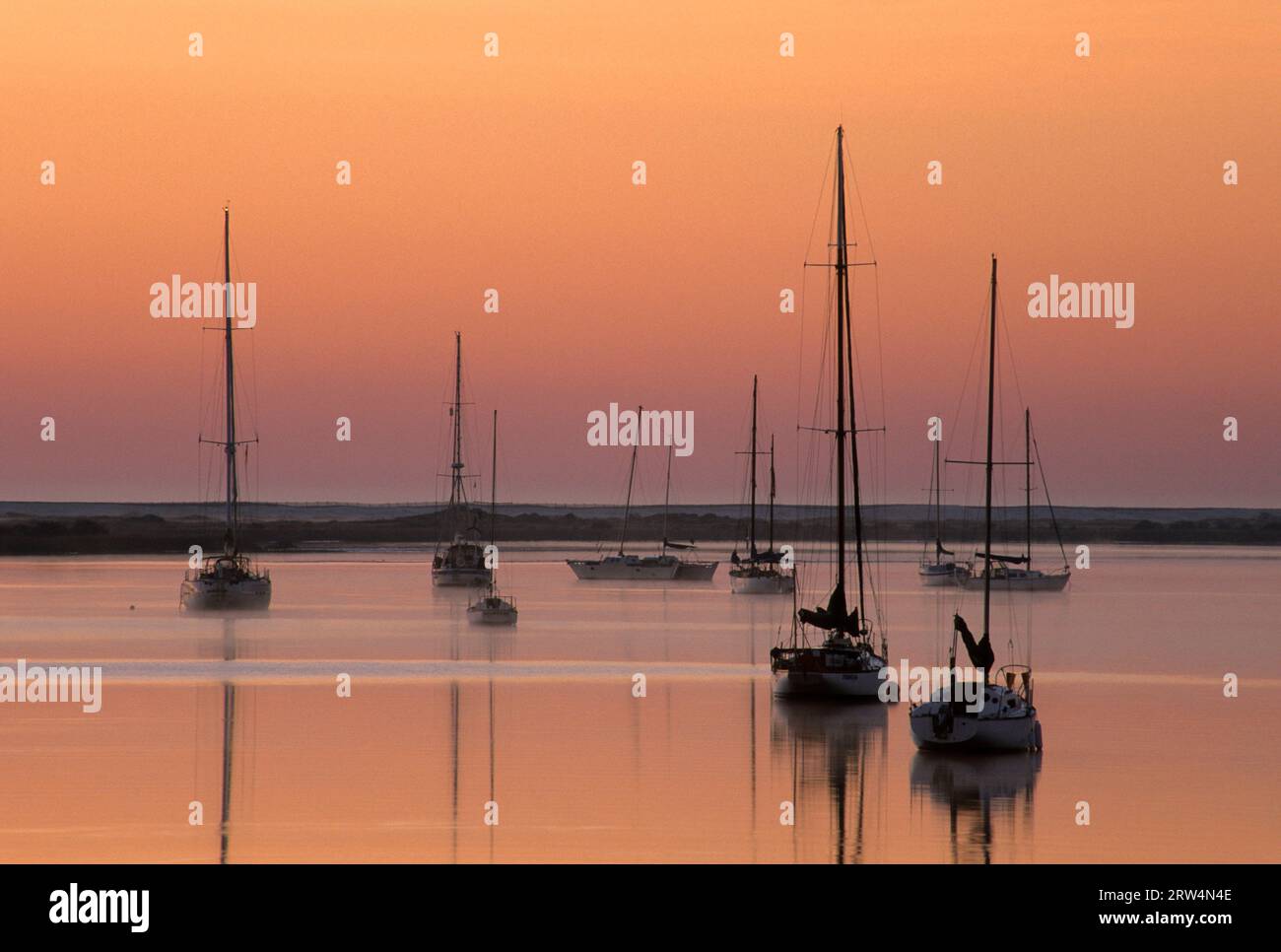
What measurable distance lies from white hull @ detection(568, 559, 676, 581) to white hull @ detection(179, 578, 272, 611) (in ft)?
200

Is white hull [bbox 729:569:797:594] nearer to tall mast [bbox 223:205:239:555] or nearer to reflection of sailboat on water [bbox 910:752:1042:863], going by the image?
tall mast [bbox 223:205:239:555]

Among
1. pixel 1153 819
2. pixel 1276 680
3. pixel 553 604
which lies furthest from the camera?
pixel 553 604

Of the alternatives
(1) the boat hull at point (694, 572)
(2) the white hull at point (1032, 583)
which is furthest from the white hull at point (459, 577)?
(2) the white hull at point (1032, 583)

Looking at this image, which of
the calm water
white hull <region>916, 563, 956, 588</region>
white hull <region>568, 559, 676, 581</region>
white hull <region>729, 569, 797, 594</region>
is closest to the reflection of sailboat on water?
the calm water

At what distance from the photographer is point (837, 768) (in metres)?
34.8

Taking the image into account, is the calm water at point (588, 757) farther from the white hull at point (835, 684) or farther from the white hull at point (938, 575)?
the white hull at point (938, 575)

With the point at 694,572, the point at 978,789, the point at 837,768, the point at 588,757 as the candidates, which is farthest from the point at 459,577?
the point at 978,789

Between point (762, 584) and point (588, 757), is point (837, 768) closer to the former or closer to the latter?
point (588, 757)

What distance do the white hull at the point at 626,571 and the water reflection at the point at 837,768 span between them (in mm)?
97383

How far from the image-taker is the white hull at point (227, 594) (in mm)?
82875

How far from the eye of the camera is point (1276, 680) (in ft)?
183
